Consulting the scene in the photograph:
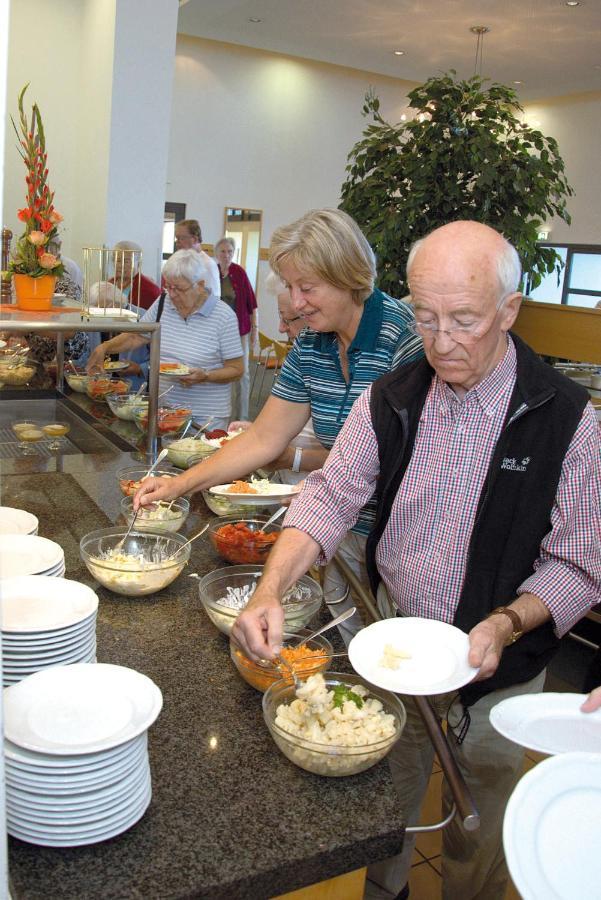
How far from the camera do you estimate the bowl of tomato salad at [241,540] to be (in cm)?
196

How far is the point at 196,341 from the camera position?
426 cm

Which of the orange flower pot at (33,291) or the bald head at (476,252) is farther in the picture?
the orange flower pot at (33,291)

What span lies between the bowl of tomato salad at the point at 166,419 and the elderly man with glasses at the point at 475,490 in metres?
1.47

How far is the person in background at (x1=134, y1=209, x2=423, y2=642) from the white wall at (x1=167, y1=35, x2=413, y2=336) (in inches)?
369

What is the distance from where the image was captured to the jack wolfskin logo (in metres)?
1.63

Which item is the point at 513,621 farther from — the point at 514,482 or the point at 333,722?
the point at 333,722

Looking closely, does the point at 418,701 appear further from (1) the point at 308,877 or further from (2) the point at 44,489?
(2) the point at 44,489

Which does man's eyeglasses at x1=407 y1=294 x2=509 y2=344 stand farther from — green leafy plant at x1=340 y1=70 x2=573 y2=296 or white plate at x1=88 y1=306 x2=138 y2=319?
green leafy plant at x1=340 y1=70 x2=573 y2=296

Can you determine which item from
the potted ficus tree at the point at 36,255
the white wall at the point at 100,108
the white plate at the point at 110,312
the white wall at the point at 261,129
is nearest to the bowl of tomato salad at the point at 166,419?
the white plate at the point at 110,312

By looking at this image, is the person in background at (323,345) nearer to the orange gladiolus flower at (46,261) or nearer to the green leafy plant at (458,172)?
the orange gladiolus flower at (46,261)

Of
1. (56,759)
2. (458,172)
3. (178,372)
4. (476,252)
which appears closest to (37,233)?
(178,372)

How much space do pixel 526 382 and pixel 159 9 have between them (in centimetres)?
490

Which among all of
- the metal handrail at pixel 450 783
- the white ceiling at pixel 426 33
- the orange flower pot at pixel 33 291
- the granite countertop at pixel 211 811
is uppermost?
the white ceiling at pixel 426 33

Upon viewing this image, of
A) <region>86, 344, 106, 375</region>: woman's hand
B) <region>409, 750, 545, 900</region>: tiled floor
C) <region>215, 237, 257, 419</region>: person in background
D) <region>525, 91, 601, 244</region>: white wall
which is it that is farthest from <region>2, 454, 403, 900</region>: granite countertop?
<region>525, 91, 601, 244</region>: white wall
